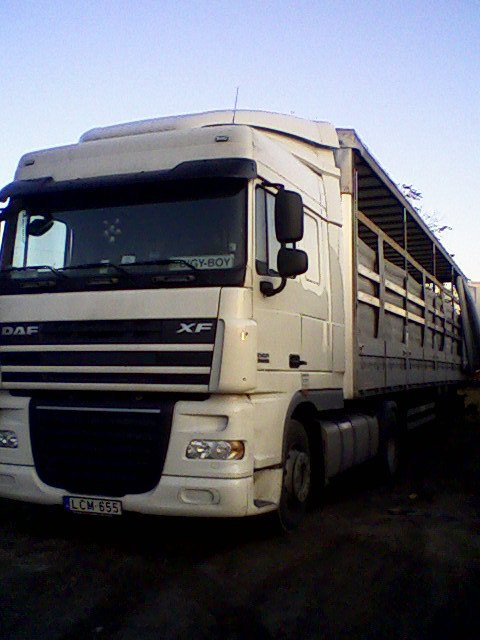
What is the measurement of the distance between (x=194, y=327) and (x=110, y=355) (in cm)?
70

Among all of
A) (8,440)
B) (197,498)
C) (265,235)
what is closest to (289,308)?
(265,235)

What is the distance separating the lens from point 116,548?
5.75 metres

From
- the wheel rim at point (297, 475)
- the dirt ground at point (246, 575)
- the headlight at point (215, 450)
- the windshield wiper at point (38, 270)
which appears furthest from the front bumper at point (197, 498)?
the windshield wiper at point (38, 270)

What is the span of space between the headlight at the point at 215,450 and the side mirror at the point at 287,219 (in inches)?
60.8

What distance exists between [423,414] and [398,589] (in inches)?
331

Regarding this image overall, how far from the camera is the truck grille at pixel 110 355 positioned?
17.4 ft

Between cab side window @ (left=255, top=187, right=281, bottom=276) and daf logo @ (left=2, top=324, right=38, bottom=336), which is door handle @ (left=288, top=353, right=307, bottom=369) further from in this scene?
daf logo @ (left=2, top=324, right=38, bottom=336)

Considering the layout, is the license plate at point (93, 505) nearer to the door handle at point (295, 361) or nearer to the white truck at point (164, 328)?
the white truck at point (164, 328)

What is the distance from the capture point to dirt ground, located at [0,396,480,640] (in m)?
4.05

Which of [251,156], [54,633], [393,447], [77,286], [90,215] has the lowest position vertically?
[54,633]

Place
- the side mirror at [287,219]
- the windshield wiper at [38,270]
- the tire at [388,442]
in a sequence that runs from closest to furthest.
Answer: the side mirror at [287,219] → the windshield wiper at [38,270] → the tire at [388,442]

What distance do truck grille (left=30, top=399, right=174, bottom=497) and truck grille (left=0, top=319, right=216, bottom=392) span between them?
188 millimetres

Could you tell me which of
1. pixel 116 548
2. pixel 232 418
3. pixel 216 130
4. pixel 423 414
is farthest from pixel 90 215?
pixel 423 414

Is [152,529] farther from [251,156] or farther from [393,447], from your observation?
[393,447]
